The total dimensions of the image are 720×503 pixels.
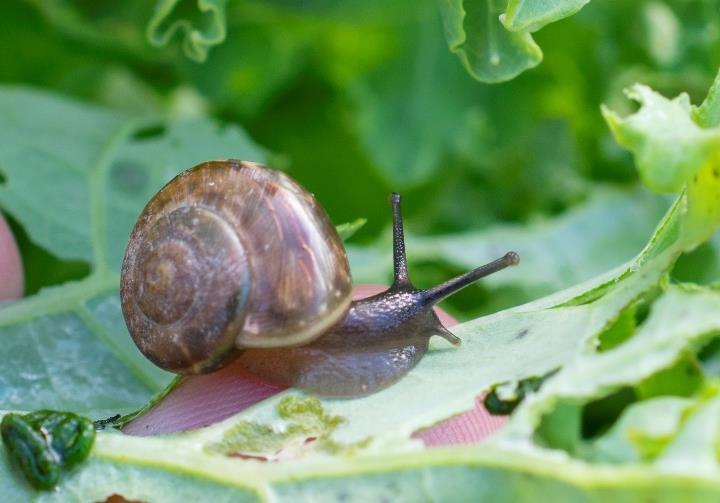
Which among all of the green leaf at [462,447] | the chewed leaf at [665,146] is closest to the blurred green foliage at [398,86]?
the green leaf at [462,447]

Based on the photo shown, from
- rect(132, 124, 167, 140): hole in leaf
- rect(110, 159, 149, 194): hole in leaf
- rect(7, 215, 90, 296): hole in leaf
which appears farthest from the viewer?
rect(132, 124, 167, 140): hole in leaf

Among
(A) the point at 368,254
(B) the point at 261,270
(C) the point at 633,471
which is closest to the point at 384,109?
(A) the point at 368,254

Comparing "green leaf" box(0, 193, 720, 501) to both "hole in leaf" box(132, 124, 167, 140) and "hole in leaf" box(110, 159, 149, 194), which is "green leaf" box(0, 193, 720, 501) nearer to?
"hole in leaf" box(110, 159, 149, 194)

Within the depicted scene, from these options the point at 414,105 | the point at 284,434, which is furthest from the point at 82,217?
the point at 414,105

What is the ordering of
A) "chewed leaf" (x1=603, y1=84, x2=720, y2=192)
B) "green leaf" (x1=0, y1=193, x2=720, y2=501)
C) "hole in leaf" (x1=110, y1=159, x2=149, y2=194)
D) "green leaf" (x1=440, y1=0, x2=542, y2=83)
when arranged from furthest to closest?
"hole in leaf" (x1=110, y1=159, x2=149, y2=194) < "green leaf" (x1=440, y1=0, x2=542, y2=83) < "chewed leaf" (x1=603, y1=84, x2=720, y2=192) < "green leaf" (x1=0, y1=193, x2=720, y2=501)

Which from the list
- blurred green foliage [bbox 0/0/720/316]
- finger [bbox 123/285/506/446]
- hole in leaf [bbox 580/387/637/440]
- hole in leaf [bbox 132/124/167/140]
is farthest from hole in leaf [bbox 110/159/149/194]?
hole in leaf [bbox 580/387/637/440]

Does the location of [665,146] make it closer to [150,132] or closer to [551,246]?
[551,246]
